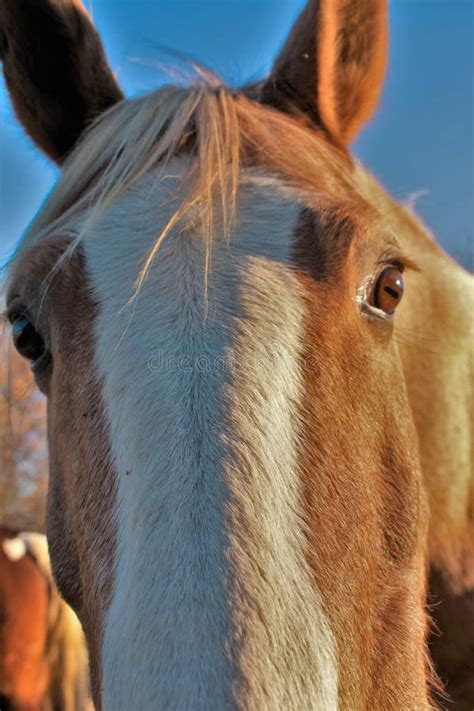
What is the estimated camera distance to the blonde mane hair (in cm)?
604

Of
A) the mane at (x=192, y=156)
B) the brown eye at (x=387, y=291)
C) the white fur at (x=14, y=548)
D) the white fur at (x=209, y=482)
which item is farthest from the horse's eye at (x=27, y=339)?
Answer: the white fur at (x=14, y=548)

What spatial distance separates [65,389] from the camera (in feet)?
6.65

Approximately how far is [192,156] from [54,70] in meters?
0.95

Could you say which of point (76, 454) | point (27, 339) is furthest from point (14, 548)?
point (76, 454)

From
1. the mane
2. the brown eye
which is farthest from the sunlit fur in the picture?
the brown eye

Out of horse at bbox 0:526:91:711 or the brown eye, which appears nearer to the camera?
the brown eye

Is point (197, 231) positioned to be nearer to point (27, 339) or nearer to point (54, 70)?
point (27, 339)

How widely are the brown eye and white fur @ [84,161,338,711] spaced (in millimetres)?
341

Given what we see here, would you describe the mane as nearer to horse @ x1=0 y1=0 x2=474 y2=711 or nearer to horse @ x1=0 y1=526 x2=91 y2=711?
horse @ x1=0 y1=0 x2=474 y2=711

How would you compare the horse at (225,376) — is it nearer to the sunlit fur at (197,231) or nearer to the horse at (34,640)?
the sunlit fur at (197,231)

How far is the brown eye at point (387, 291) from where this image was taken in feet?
6.90

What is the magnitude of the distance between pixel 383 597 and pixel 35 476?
16243 mm

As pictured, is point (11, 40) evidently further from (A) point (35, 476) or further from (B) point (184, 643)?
(A) point (35, 476)

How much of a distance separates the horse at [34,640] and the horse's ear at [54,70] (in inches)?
164
